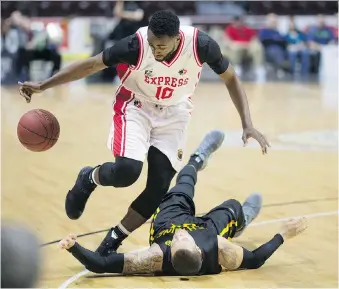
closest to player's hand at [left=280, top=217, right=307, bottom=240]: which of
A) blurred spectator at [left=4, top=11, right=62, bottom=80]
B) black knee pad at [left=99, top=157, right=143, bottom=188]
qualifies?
black knee pad at [left=99, top=157, right=143, bottom=188]

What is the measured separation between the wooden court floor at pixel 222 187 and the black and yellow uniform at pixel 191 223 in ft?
0.56

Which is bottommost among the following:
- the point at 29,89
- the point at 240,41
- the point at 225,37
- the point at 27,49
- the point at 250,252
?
the point at 250,252

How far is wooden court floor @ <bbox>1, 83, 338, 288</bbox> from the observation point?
4.78 m

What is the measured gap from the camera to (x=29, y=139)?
5031 millimetres

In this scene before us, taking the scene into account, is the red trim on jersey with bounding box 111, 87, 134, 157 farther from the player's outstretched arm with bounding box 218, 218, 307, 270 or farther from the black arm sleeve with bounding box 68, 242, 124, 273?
the player's outstretched arm with bounding box 218, 218, 307, 270

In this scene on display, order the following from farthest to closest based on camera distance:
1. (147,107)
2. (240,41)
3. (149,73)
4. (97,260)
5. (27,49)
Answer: (240,41) < (27,49) < (147,107) < (149,73) < (97,260)

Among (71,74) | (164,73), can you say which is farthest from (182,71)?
(71,74)

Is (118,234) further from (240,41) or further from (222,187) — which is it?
(240,41)

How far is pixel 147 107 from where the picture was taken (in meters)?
5.01

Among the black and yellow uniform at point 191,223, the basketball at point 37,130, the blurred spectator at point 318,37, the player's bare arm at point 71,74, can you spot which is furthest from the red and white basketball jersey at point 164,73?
the blurred spectator at point 318,37

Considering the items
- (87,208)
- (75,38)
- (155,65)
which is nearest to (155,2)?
(75,38)

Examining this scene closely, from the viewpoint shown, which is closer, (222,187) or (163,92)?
(163,92)

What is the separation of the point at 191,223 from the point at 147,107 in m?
0.86

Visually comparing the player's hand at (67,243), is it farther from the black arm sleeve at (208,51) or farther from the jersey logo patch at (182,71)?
the black arm sleeve at (208,51)
